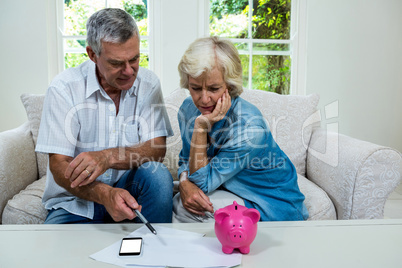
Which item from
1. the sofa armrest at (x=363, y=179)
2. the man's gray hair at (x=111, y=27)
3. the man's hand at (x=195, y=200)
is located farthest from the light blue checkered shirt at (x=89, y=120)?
the sofa armrest at (x=363, y=179)

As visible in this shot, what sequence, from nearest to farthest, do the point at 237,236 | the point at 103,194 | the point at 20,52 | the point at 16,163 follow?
the point at 237,236 → the point at 103,194 → the point at 16,163 → the point at 20,52

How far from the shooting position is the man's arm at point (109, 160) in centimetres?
117

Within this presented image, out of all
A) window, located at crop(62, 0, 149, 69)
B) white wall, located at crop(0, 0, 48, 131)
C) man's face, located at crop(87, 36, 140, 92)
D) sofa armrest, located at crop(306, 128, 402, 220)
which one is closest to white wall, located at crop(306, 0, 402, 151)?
window, located at crop(62, 0, 149, 69)

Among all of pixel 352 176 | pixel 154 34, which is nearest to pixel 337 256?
pixel 352 176

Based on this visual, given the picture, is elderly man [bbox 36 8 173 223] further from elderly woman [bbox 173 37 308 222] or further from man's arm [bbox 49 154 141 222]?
elderly woman [bbox 173 37 308 222]

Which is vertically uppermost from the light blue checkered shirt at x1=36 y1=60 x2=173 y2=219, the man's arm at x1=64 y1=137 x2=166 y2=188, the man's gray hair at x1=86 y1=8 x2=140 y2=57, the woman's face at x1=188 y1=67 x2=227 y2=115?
the man's gray hair at x1=86 y1=8 x2=140 y2=57

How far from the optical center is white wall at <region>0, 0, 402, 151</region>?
2.96 meters

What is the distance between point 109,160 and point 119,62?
14.6 inches

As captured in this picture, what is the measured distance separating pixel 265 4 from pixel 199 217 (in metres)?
2.42

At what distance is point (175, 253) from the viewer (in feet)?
3.01

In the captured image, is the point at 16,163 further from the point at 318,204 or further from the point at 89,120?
the point at 318,204

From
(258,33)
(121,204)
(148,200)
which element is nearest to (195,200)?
(148,200)

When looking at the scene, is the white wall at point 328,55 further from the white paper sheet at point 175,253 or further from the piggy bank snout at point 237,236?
the piggy bank snout at point 237,236

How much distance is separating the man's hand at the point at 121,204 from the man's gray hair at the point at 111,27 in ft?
1.84
